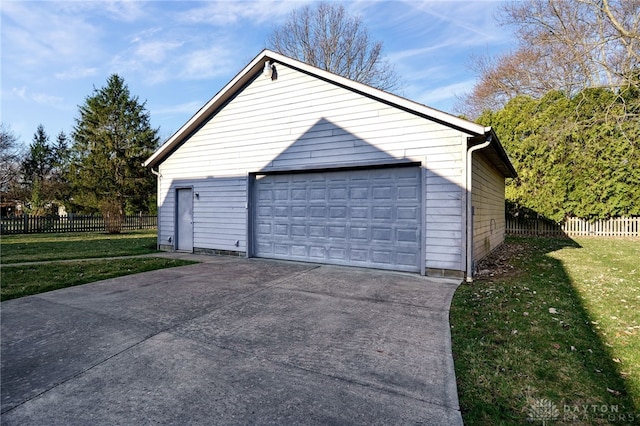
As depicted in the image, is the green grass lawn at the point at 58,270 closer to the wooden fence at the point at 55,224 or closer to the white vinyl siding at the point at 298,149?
the white vinyl siding at the point at 298,149

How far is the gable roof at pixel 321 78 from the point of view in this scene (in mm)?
6074

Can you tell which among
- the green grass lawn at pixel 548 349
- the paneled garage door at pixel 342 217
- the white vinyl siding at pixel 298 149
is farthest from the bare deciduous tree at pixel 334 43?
the green grass lawn at pixel 548 349

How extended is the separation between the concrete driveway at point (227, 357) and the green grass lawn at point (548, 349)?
26cm

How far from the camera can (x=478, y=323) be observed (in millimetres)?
3811

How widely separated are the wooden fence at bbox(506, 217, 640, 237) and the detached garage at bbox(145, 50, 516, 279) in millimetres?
7190

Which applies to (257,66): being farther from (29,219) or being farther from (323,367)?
(29,219)

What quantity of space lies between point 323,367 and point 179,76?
14.2 meters

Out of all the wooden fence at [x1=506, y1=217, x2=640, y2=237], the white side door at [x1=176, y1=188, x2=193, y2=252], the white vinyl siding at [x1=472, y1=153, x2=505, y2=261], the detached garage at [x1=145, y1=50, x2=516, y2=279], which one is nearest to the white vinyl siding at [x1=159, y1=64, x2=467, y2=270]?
the detached garage at [x1=145, y1=50, x2=516, y2=279]

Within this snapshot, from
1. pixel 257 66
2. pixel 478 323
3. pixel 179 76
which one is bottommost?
pixel 478 323

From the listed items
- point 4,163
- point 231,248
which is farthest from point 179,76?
point 4,163

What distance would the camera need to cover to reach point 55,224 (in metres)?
18.9

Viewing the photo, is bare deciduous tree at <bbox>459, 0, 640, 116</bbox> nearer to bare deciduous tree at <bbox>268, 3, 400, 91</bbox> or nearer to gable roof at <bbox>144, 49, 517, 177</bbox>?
bare deciduous tree at <bbox>268, 3, 400, 91</bbox>

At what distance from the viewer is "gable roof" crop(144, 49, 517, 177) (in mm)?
6074

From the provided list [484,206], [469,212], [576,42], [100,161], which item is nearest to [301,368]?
[469,212]
